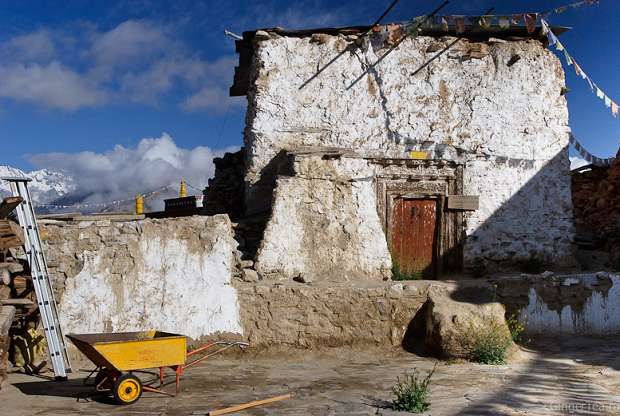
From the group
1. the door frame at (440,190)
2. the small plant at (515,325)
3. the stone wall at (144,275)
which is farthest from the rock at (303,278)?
the small plant at (515,325)

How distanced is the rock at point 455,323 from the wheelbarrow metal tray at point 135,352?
3.57 m

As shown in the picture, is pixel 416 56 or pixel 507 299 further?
pixel 416 56

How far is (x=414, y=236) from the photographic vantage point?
34.5ft

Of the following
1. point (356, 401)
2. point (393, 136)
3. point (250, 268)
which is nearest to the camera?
point (356, 401)

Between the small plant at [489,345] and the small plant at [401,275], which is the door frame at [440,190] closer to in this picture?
the small plant at [401,275]

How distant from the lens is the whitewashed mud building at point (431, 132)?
10289 mm

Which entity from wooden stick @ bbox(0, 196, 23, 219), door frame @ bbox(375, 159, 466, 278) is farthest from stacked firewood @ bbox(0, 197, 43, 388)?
door frame @ bbox(375, 159, 466, 278)

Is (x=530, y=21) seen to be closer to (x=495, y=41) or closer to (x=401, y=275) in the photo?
(x=495, y=41)

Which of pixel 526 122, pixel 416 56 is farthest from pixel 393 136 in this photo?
pixel 526 122

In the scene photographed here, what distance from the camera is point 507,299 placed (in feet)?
29.0

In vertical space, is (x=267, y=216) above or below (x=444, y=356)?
above

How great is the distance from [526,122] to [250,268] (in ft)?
19.0

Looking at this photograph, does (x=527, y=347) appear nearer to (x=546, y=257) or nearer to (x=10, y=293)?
(x=546, y=257)

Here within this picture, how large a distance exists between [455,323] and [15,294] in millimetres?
5925
